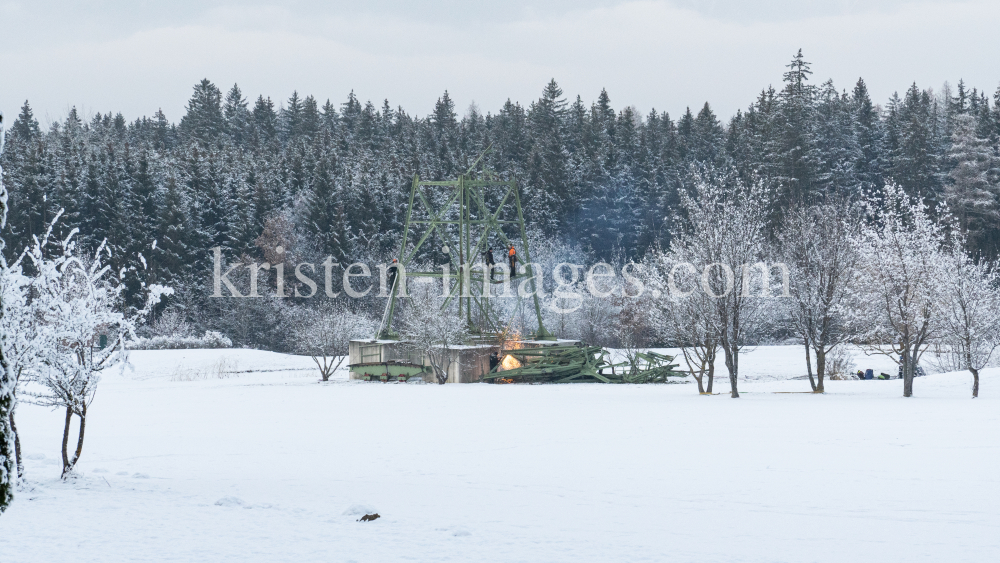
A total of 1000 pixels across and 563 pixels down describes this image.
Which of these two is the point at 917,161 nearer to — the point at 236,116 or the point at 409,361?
the point at 409,361

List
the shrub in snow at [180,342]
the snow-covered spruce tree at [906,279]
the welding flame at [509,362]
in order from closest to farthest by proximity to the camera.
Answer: the snow-covered spruce tree at [906,279] → the welding flame at [509,362] → the shrub in snow at [180,342]

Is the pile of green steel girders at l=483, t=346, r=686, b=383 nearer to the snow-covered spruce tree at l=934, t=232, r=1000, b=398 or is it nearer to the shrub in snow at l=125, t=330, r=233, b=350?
the snow-covered spruce tree at l=934, t=232, r=1000, b=398

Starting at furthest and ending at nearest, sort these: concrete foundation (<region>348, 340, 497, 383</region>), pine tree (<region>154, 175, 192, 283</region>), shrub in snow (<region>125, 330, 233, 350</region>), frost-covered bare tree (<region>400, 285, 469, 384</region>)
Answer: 1. pine tree (<region>154, 175, 192, 283</region>)
2. shrub in snow (<region>125, 330, 233, 350</region>)
3. concrete foundation (<region>348, 340, 497, 383</region>)
4. frost-covered bare tree (<region>400, 285, 469, 384</region>)

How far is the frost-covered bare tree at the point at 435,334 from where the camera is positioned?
1182 inches

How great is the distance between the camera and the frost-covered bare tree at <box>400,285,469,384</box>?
1182 inches

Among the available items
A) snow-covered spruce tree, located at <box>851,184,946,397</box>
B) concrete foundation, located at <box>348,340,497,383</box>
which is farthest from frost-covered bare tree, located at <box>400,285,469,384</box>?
snow-covered spruce tree, located at <box>851,184,946,397</box>

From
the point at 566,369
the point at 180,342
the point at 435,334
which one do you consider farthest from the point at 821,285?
the point at 180,342

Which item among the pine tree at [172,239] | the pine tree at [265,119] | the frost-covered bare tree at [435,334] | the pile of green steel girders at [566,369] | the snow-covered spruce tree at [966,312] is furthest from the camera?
the pine tree at [265,119]

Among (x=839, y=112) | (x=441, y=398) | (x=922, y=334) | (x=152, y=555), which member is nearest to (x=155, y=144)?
(x=839, y=112)

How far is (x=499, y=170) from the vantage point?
7438cm

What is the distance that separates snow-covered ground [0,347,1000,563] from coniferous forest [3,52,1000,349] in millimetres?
36300

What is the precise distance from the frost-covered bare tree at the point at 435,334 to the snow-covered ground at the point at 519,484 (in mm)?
9057

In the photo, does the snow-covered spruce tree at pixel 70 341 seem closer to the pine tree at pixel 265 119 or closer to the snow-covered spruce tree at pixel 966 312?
the snow-covered spruce tree at pixel 966 312

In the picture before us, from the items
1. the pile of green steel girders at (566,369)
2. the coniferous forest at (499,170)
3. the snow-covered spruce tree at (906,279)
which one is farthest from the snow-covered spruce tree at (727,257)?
the coniferous forest at (499,170)
